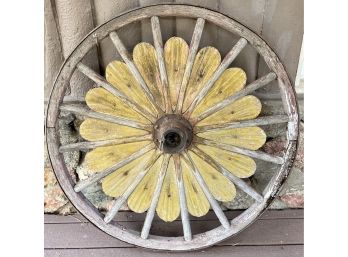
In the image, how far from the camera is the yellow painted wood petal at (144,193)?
161cm

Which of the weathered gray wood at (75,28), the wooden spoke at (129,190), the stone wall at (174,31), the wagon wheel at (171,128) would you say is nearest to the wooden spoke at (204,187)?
the wagon wheel at (171,128)

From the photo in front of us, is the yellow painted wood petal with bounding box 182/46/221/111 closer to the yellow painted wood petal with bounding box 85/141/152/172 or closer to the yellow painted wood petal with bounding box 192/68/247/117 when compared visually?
the yellow painted wood petal with bounding box 192/68/247/117

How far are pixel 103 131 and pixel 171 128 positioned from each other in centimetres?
26

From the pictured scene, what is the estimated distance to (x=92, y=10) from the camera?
4.96 ft

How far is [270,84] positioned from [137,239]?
73cm

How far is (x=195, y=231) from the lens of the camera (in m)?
1.70

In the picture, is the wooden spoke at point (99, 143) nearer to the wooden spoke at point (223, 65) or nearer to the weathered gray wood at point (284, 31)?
the wooden spoke at point (223, 65)

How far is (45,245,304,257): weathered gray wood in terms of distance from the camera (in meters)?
1.61

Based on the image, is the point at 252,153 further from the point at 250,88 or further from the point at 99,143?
the point at 99,143

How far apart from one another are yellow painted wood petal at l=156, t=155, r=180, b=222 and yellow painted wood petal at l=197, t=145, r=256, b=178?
15 cm

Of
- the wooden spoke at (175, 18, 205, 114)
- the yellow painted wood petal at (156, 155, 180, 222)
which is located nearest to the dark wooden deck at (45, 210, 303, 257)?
the yellow painted wood petal at (156, 155, 180, 222)

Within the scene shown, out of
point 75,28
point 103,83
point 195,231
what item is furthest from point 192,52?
point 195,231

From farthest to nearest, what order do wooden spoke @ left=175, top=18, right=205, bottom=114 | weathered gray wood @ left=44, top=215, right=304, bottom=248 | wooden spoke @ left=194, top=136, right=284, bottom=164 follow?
weathered gray wood @ left=44, top=215, right=304, bottom=248 < wooden spoke @ left=194, top=136, right=284, bottom=164 < wooden spoke @ left=175, top=18, right=205, bottom=114
